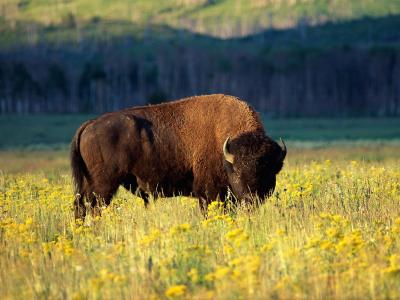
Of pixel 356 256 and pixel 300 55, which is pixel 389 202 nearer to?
pixel 356 256

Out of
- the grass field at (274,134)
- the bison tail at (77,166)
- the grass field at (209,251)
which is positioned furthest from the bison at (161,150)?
the grass field at (274,134)

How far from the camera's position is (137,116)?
12117 mm

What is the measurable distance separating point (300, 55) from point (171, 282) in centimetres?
11373

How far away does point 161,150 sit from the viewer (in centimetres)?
1198

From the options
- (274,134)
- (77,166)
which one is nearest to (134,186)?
(77,166)

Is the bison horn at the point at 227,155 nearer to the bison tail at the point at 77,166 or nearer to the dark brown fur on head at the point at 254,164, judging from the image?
the dark brown fur on head at the point at 254,164

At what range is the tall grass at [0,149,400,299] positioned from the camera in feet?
22.0

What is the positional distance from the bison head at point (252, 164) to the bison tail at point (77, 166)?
7.72ft

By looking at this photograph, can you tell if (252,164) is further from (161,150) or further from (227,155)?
(161,150)

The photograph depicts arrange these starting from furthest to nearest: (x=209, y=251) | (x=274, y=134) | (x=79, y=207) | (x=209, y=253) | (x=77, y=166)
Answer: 1. (x=274, y=134)
2. (x=77, y=166)
3. (x=79, y=207)
4. (x=209, y=253)
5. (x=209, y=251)

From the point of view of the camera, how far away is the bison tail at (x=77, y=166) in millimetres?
Answer: 11859

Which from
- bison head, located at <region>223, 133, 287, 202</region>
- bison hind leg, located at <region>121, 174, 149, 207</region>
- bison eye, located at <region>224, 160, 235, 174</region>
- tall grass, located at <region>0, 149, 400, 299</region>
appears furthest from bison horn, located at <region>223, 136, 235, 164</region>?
bison hind leg, located at <region>121, 174, 149, 207</region>

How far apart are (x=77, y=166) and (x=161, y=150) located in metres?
1.32

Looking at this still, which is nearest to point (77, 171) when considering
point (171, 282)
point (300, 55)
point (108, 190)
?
point (108, 190)
